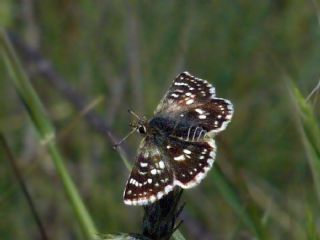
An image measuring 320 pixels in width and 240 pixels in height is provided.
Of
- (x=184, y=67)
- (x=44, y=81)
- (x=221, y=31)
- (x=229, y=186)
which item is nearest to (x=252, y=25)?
(x=221, y=31)

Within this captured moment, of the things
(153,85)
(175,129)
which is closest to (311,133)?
(175,129)

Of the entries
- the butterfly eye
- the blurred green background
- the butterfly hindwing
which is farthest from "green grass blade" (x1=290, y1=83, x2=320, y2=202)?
the blurred green background

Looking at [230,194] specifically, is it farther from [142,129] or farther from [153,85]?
[153,85]

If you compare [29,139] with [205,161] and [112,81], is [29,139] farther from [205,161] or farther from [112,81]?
[205,161]

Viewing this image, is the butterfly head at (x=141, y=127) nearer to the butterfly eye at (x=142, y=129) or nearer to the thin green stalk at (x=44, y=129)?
the butterfly eye at (x=142, y=129)

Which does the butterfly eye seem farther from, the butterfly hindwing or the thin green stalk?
the thin green stalk
